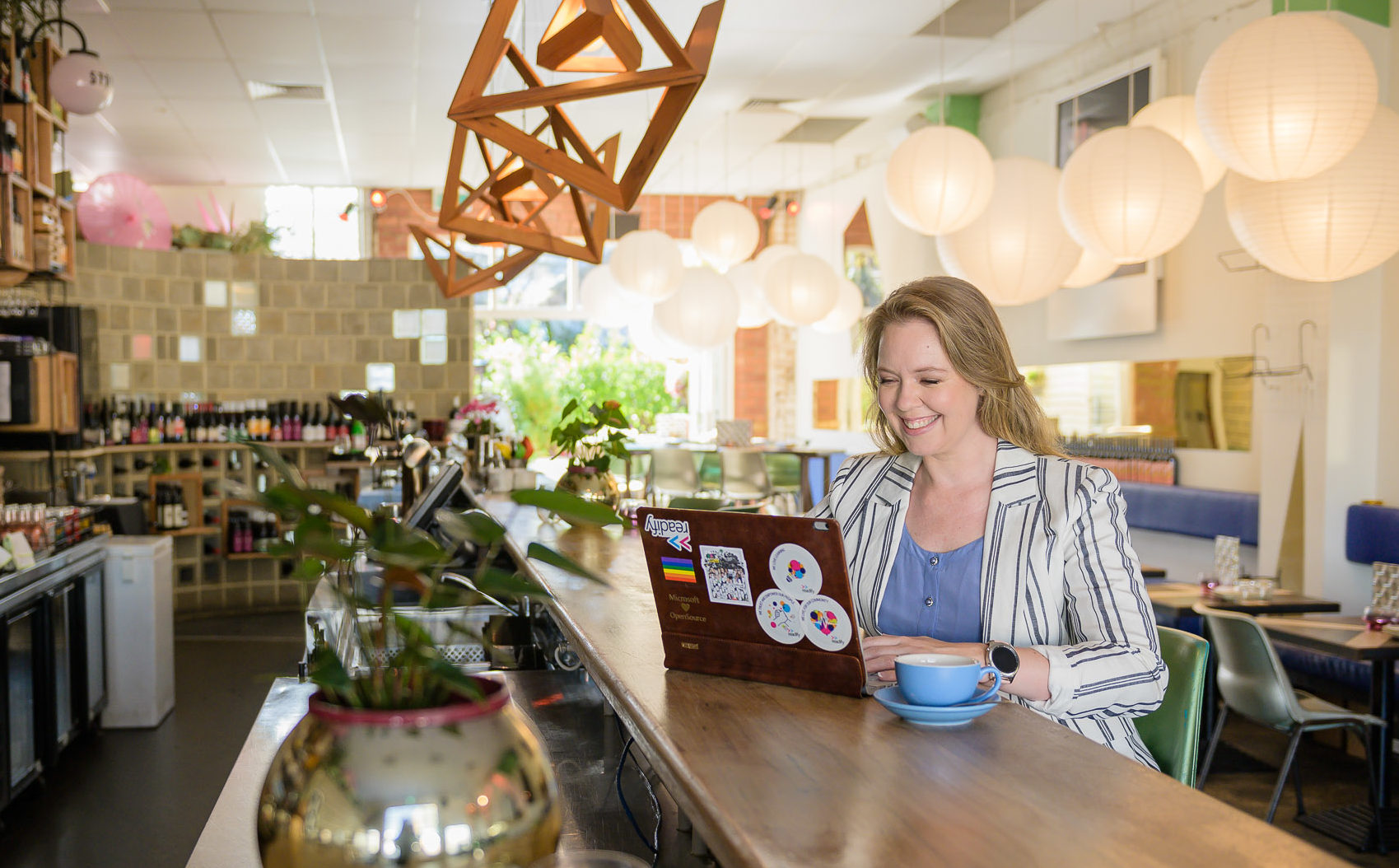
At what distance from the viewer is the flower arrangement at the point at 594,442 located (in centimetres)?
387

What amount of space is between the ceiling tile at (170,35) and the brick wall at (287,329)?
4.64ft

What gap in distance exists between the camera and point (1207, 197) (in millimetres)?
6707

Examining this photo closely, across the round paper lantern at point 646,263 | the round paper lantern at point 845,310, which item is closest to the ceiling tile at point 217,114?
the round paper lantern at point 646,263

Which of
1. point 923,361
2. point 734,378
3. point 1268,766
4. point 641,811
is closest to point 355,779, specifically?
point 641,811

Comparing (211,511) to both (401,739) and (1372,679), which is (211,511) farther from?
(401,739)

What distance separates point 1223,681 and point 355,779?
154 inches

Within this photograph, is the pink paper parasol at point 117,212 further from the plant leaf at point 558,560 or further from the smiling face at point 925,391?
the plant leaf at point 558,560

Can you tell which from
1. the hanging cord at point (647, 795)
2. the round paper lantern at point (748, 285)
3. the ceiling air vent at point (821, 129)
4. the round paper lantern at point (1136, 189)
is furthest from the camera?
the ceiling air vent at point (821, 129)

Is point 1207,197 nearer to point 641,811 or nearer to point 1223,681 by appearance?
point 1223,681

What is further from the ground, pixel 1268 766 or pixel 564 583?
pixel 564 583

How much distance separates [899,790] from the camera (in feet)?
3.56

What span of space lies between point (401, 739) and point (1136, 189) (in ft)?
13.9

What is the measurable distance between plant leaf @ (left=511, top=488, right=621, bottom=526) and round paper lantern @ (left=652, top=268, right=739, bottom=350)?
25.3 ft

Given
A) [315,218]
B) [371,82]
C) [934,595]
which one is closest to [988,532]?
[934,595]
